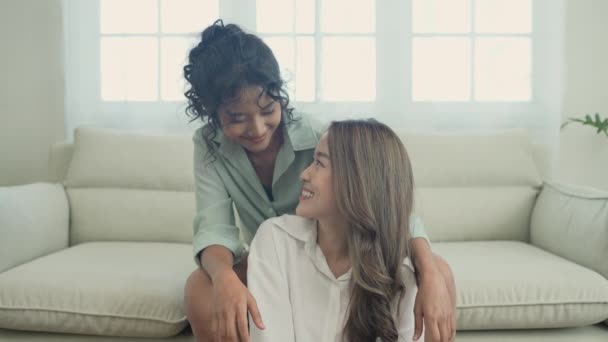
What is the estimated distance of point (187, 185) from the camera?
2.35m

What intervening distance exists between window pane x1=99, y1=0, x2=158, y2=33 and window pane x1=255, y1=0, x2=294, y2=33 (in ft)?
1.63

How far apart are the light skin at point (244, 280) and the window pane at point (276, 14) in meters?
1.24

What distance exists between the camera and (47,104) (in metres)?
2.83

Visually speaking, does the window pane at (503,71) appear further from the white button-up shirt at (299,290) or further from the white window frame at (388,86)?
the white button-up shirt at (299,290)

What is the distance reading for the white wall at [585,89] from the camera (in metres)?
2.84

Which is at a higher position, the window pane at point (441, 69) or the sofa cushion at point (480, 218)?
the window pane at point (441, 69)

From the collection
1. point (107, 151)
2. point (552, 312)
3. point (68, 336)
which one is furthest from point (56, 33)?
point (552, 312)

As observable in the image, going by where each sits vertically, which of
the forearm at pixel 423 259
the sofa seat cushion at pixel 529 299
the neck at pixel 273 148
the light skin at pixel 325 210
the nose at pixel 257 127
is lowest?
Answer: the sofa seat cushion at pixel 529 299

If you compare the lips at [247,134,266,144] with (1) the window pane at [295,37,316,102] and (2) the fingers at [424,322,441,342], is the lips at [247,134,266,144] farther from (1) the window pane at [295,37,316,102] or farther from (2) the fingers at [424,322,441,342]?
(1) the window pane at [295,37,316,102]

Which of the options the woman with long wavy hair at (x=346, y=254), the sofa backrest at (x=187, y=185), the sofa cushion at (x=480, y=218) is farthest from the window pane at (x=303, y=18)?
the woman with long wavy hair at (x=346, y=254)

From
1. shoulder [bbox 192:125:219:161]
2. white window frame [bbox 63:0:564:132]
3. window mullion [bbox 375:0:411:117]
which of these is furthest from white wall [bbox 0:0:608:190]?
shoulder [bbox 192:125:219:161]

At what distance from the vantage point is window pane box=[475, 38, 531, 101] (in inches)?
108

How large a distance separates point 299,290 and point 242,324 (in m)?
0.21

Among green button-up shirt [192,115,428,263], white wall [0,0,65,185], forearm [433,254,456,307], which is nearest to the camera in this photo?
forearm [433,254,456,307]
